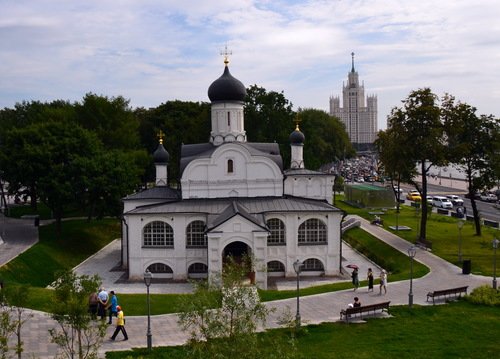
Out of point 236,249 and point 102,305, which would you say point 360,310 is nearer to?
point 102,305

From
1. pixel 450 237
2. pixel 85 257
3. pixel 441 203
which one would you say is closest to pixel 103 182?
pixel 85 257

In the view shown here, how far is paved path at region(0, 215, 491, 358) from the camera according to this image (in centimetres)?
2181

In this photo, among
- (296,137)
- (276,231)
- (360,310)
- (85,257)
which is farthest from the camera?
(296,137)

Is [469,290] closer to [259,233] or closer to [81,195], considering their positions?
[259,233]

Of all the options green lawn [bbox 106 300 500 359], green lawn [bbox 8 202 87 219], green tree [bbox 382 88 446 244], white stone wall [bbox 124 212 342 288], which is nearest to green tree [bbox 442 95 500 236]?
green tree [bbox 382 88 446 244]

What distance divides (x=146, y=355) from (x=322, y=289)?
13555 millimetres

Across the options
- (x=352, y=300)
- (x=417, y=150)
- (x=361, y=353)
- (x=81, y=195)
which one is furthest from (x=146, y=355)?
(x=417, y=150)

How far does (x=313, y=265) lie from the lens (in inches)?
1521

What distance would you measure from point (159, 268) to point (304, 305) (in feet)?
45.7

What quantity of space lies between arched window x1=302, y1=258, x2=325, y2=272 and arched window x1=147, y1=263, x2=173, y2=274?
9558 mm

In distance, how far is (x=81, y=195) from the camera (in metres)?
44.5

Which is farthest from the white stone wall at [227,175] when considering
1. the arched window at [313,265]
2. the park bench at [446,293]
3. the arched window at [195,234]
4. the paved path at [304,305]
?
the park bench at [446,293]

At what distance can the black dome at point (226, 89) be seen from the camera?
144 ft

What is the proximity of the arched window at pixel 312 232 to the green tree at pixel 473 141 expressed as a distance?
1266cm
